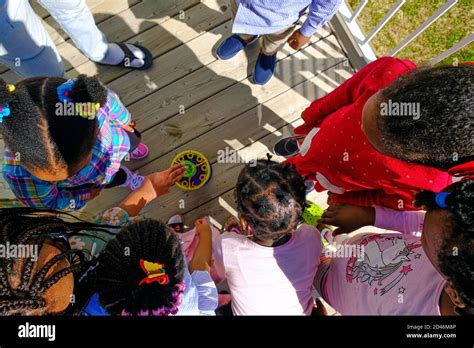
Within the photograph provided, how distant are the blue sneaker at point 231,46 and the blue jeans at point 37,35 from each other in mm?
689

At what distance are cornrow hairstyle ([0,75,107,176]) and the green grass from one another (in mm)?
2058

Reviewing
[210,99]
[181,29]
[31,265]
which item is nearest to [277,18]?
[210,99]

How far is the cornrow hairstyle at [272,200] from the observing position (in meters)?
1.39

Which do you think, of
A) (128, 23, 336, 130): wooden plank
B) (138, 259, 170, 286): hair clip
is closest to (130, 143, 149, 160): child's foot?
(128, 23, 336, 130): wooden plank

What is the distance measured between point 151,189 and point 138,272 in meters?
0.85

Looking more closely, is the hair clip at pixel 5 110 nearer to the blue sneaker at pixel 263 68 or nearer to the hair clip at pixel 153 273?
the hair clip at pixel 153 273

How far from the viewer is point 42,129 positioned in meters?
1.23

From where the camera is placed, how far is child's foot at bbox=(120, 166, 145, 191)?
208 centimetres

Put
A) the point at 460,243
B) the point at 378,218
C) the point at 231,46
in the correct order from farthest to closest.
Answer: the point at 231,46, the point at 378,218, the point at 460,243

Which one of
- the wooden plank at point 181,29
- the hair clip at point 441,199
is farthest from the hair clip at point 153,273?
the wooden plank at point 181,29

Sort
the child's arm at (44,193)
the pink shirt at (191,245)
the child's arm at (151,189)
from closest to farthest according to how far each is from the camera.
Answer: the child's arm at (44,193) < the pink shirt at (191,245) < the child's arm at (151,189)

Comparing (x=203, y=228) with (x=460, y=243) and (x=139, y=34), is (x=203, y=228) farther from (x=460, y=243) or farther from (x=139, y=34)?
(x=139, y=34)

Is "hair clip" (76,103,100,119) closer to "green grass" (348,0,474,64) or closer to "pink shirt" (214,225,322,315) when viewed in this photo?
"pink shirt" (214,225,322,315)

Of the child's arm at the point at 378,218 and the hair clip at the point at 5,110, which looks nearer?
the hair clip at the point at 5,110
